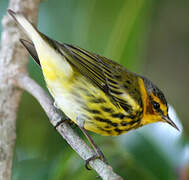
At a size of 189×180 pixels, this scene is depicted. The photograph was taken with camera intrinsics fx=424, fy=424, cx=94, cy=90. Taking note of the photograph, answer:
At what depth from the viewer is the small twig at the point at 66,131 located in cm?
179

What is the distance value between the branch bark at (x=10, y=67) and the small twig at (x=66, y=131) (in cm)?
7

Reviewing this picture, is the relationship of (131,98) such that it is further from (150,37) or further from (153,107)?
(150,37)

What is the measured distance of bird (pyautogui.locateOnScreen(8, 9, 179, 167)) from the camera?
2355mm

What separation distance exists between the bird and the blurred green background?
9.1 inches

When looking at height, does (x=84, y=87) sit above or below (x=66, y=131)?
above

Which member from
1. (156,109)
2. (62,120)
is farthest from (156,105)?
(62,120)

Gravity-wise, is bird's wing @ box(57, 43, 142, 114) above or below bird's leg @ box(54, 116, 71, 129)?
above

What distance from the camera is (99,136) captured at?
3.00m

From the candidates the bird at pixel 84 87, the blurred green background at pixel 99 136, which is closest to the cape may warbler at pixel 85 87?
the bird at pixel 84 87

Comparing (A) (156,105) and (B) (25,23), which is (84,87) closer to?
(B) (25,23)

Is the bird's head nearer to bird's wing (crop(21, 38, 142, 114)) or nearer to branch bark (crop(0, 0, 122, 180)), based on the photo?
bird's wing (crop(21, 38, 142, 114))

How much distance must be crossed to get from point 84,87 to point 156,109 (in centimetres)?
61

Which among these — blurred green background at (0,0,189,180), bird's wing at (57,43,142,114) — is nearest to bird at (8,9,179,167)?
bird's wing at (57,43,142,114)

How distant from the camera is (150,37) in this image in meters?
4.35
